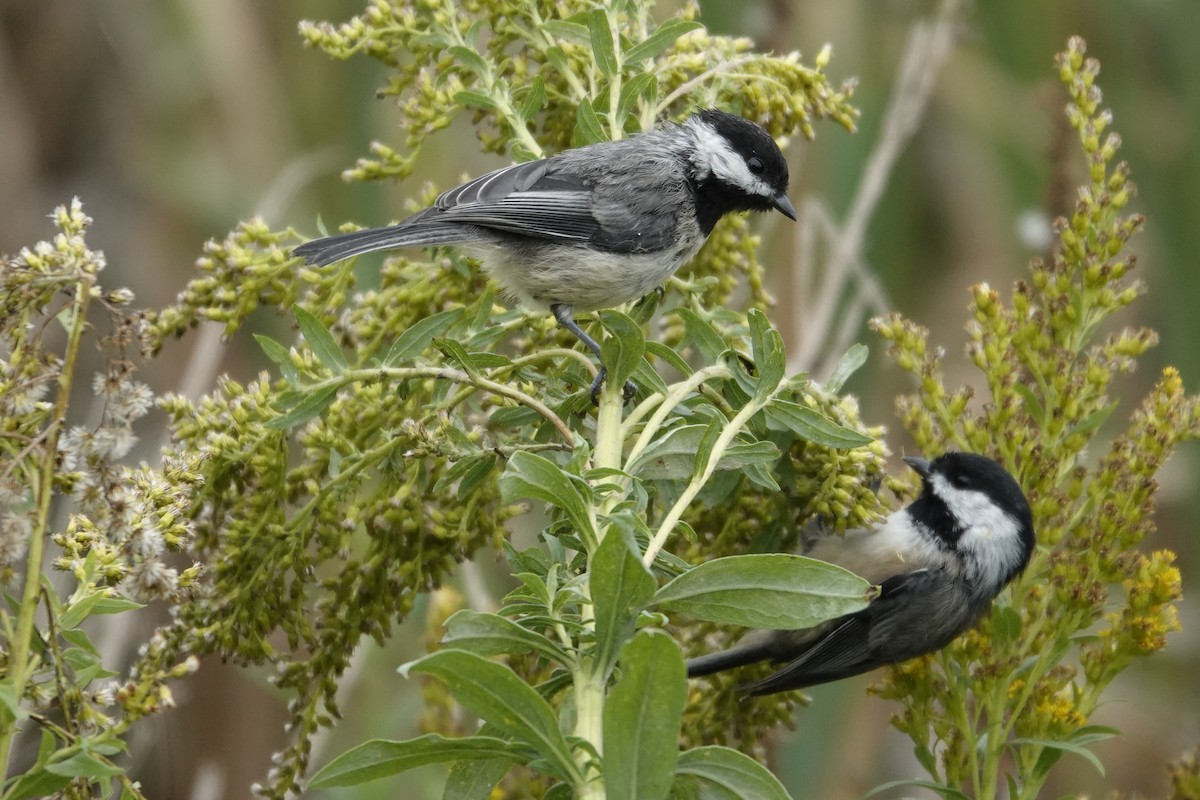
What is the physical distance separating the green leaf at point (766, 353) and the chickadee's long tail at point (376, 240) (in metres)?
0.76

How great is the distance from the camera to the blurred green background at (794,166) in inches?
180

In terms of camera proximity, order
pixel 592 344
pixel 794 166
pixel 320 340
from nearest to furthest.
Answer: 1. pixel 320 340
2. pixel 592 344
3. pixel 794 166

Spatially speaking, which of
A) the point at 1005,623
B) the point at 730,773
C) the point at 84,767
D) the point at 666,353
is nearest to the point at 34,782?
the point at 84,767

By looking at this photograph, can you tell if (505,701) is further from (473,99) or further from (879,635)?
(879,635)

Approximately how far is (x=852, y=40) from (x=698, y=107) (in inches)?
106

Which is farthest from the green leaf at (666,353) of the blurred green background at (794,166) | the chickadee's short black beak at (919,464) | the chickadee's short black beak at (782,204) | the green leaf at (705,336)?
the blurred green background at (794,166)

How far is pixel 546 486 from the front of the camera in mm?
1479

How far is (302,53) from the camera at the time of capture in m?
4.90

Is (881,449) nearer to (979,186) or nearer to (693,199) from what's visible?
(693,199)

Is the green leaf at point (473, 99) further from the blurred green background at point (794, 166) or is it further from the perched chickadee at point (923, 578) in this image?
the blurred green background at point (794, 166)

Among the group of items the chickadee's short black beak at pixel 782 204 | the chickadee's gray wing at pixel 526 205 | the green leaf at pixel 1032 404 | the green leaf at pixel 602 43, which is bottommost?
the green leaf at pixel 1032 404

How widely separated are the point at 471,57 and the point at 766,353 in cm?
81

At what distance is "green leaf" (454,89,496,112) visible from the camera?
2.23m

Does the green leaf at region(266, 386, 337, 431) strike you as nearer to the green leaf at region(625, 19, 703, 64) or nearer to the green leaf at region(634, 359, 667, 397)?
the green leaf at region(634, 359, 667, 397)
